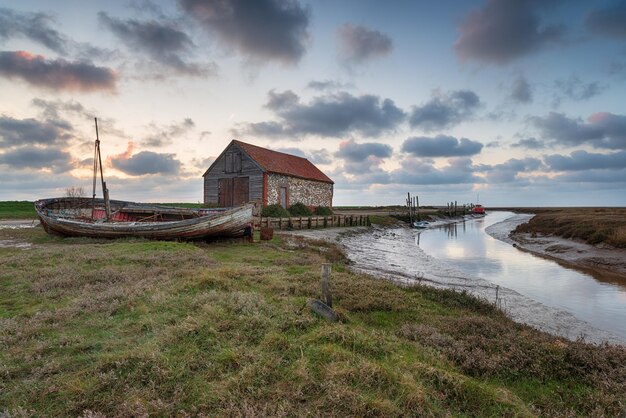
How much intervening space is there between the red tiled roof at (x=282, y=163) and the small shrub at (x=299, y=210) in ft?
10.5

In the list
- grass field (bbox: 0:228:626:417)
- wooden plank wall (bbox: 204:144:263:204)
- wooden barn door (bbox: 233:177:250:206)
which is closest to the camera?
grass field (bbox: 0:228:626:417)

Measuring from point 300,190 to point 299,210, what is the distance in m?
3.00

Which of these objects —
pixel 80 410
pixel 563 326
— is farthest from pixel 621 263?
pixel 80 410

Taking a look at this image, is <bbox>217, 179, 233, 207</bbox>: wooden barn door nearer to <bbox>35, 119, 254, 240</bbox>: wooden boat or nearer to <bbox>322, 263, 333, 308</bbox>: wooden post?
<bbox>35, 119, 254, 240</bbox>: wooden boat

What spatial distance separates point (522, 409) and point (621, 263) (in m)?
17.8

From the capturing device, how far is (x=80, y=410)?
4086 mm

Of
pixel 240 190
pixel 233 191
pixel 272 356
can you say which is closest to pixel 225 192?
pixel 233 191

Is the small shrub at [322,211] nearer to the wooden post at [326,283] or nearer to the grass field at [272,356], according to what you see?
the grass field at [272,356]

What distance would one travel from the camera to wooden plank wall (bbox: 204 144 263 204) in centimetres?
3303

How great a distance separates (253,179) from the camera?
110ft

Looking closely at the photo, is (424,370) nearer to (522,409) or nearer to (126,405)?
(522,409)

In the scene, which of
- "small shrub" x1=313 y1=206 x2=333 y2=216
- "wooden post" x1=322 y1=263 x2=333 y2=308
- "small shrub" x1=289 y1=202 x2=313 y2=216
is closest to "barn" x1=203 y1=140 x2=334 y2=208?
"small shrub" x1=289 y1=202 x2=313 y2=216

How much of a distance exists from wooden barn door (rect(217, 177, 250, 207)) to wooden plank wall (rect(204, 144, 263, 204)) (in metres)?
0.40

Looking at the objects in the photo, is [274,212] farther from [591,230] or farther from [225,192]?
[591,230]
